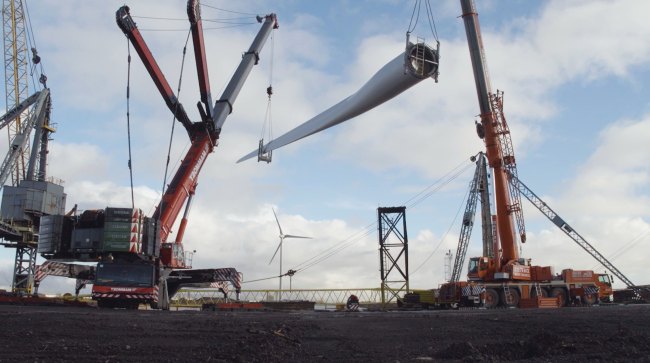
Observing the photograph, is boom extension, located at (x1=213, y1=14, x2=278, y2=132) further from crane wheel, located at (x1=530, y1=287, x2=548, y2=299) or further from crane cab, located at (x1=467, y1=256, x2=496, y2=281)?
crane wheel, located at (x1=530, y1=287, x2=548, y2=299)

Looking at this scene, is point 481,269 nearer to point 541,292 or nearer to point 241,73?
point 541,292

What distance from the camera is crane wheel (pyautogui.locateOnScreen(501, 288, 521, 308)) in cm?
3716

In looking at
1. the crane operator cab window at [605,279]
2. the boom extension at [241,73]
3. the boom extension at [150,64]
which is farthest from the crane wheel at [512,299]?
the boom extension at [150,64]

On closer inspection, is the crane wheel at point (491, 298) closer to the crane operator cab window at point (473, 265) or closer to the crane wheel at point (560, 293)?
the crane operator cab window at point (473, 265)

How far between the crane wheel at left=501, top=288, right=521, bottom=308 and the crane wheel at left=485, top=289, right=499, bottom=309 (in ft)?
1.36

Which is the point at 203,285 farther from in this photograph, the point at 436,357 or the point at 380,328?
the point at 436,357

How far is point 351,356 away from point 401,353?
1.08 meters

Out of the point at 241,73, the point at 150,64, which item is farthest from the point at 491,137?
the point at 150,64

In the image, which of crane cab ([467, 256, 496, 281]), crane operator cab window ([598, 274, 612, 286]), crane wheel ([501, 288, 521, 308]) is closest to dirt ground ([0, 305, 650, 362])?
crane wheel ([501, 288, 521, 308])

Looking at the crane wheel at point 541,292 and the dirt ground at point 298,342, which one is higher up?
the crane wheel at point 541,292

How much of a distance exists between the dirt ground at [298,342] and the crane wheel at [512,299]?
67.3 feet

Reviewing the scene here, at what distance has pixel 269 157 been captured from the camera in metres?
36.0

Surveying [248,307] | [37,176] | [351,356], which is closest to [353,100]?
[351,356]

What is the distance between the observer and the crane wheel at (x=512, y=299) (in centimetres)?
3716
